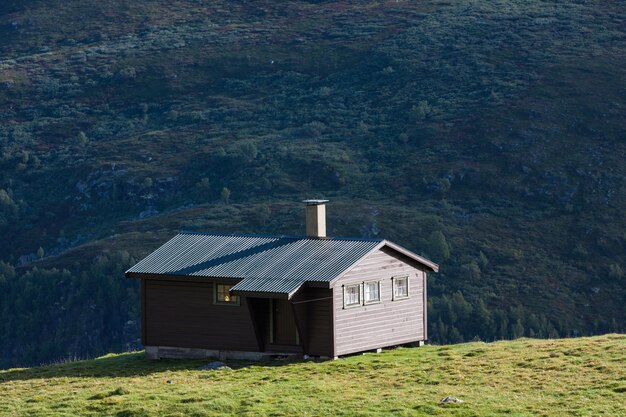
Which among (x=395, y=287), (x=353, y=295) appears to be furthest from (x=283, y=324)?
(x=395, y=287)

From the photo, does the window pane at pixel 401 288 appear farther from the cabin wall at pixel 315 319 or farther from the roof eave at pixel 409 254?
the cabin wall at pixel 315 319

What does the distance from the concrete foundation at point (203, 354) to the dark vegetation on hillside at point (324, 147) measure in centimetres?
4778

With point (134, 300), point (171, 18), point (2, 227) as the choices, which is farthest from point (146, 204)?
point (171, 18)

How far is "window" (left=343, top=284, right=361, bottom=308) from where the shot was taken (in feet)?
149

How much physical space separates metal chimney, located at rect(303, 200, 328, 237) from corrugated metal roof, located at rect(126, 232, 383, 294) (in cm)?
37

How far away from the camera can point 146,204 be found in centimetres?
12575

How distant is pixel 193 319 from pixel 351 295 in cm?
639

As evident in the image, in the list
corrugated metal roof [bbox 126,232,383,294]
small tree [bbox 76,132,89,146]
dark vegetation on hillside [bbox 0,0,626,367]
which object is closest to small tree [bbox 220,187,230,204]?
dark vegetation on hillside [bbox 0,0,626,367]

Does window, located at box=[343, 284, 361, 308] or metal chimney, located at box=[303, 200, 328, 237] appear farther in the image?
metal chimney, located at box=[303, 200, 328, 237]

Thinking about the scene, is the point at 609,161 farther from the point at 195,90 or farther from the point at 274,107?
the point at 195,90

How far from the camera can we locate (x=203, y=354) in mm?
47969

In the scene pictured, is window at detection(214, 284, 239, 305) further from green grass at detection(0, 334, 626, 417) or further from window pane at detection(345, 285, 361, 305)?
window pane at detection(345, 285, 361, 305)

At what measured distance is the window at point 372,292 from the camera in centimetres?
4656

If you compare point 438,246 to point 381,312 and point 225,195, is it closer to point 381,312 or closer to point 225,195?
point 225,195
